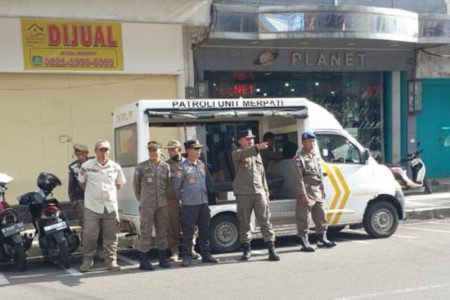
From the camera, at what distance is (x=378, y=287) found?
21.6ft

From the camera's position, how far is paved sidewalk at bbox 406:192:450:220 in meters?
12.9

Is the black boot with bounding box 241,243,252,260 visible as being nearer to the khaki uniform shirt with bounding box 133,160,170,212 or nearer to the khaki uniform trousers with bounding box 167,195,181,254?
the khaki uniform trousers with bounding box 167,195,181,254

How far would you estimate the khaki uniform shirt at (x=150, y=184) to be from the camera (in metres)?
8.23

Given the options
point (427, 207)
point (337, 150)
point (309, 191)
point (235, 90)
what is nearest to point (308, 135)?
point (309, 191)

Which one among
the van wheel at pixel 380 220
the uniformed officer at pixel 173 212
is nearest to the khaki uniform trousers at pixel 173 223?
the uniformed officer at pixel 173 212

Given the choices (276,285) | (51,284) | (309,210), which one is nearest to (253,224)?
(309,210)

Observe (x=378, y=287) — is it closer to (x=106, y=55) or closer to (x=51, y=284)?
(x=51, y=284)

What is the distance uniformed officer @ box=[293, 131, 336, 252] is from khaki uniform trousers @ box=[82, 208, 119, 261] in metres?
2.75

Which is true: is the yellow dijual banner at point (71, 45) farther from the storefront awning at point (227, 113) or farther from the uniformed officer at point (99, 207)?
the uniformed officer at point (99, 207)

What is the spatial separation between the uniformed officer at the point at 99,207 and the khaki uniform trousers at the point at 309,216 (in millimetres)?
2737

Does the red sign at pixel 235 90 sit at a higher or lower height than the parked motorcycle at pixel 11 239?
higher

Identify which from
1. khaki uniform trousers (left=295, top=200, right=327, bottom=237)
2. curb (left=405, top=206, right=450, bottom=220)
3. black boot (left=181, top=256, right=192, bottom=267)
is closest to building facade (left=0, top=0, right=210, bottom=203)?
khaki uniform trousers (left=295, top=200, right=327, bottom=237)

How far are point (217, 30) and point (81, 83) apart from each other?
131 inches

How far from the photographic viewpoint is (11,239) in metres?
8.28
